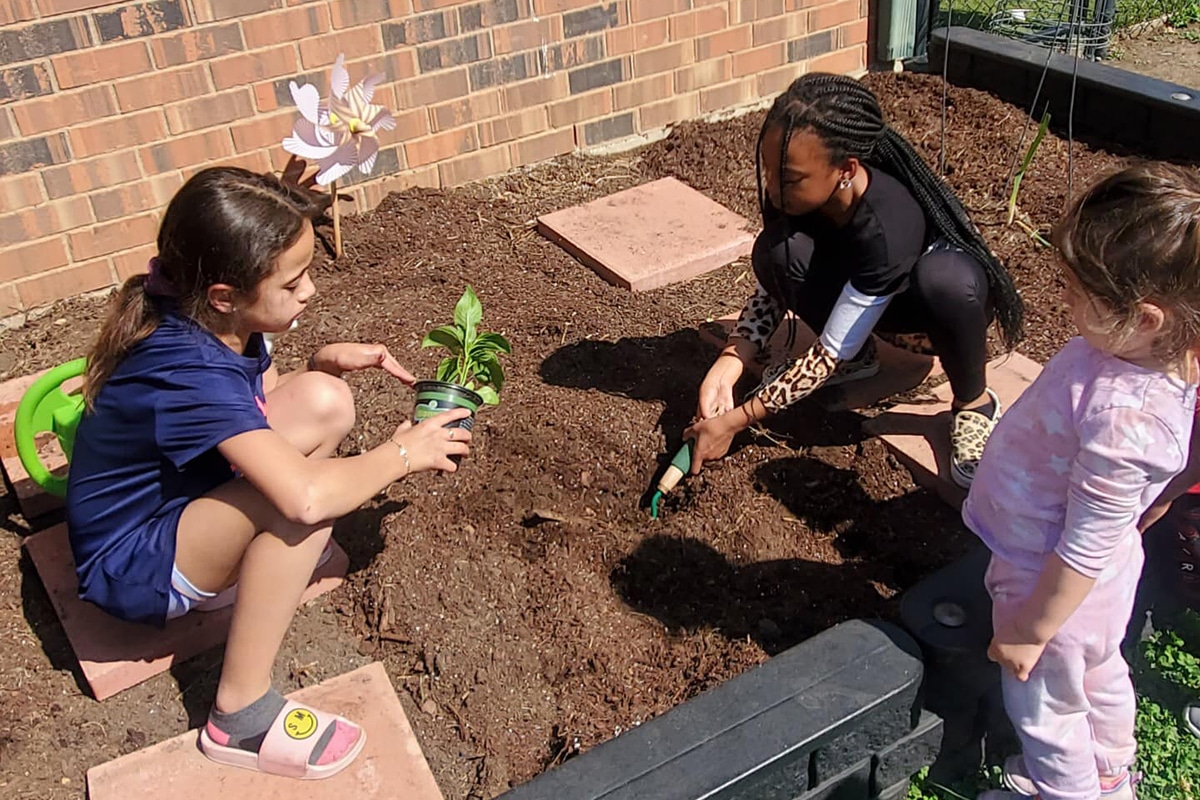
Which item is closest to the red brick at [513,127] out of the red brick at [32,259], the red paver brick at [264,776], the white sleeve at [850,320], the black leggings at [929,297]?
the red brick at [32,259]

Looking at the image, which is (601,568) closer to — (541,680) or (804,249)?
(541,680)

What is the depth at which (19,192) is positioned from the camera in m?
3.76

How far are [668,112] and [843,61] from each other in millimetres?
1034

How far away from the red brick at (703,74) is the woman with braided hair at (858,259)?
89.9 inches

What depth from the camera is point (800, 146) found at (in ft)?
8.00

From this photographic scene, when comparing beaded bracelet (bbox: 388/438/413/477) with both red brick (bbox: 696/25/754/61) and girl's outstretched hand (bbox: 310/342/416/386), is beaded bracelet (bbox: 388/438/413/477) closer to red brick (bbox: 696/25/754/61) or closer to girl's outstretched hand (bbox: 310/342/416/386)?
girl's outstretched hand (bbox: 310/342/416/386)

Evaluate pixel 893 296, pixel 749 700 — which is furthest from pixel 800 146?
pixel 749 700

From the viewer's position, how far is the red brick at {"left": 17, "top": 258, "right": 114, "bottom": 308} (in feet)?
12.8

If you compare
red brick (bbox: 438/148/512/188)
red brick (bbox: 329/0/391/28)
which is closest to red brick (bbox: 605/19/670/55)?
red brick (bbox: 438/148/512/188)

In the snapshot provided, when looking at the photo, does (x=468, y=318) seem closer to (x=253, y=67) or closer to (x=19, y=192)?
(x=253, y=67)

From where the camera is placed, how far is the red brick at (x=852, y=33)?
5.33m

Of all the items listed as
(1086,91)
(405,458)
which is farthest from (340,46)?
(1086,91)

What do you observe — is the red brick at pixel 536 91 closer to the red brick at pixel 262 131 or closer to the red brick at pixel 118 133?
the red brick at pixel 262 131

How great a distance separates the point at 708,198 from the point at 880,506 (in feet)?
6.40
